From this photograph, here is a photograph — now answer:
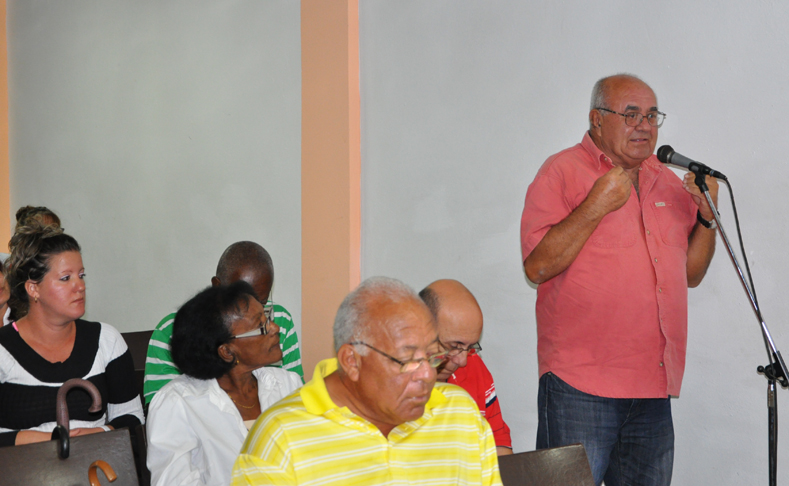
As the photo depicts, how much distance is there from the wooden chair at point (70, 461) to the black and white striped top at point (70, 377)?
23.5 inches

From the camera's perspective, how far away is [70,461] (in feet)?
6.16

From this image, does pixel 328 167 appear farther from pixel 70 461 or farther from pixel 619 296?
pixel 70 461

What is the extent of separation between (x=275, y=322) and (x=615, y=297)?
1.46m

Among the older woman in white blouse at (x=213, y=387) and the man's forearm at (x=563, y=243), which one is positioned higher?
the man's forearm at (x=563, y=243)

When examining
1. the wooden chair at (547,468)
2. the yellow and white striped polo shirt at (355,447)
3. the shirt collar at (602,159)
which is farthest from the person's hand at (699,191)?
the yellow and white striped polo shirt at (355,447)

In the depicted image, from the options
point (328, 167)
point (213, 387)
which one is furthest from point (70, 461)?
point (328, 167)

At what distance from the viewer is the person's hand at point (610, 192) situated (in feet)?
7.12

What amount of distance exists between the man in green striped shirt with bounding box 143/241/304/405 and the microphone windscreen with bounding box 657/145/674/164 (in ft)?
4.93

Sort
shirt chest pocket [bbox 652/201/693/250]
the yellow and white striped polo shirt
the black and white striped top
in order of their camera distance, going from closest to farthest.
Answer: the yellow and white striped polo shirt, shirt chest pocket [bbox 652/201/693/250], the black and white striped top

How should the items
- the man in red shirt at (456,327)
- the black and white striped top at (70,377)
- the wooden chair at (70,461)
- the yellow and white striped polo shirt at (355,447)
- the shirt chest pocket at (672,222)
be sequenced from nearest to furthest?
the yellow and white striped polo shirt at (355,447) → the wooden chair at (70,461) → the man in red shirt at (456,327) → the shirt chest pocket at (672,222) → the black and white striped top at (70,377)

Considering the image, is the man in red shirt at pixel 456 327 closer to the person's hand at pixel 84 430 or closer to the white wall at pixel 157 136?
the person's hand at pixel 84 430

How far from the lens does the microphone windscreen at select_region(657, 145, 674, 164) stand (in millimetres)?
2246

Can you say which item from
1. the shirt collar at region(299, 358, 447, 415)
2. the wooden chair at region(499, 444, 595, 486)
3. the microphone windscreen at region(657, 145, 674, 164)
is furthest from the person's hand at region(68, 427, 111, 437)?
the microphone windscreen at region(657, 145, 674, 164)

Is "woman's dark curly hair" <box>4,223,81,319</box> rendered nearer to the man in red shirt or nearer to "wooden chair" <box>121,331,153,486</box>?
"wooden chair" <box>121,331,153,486</box>
